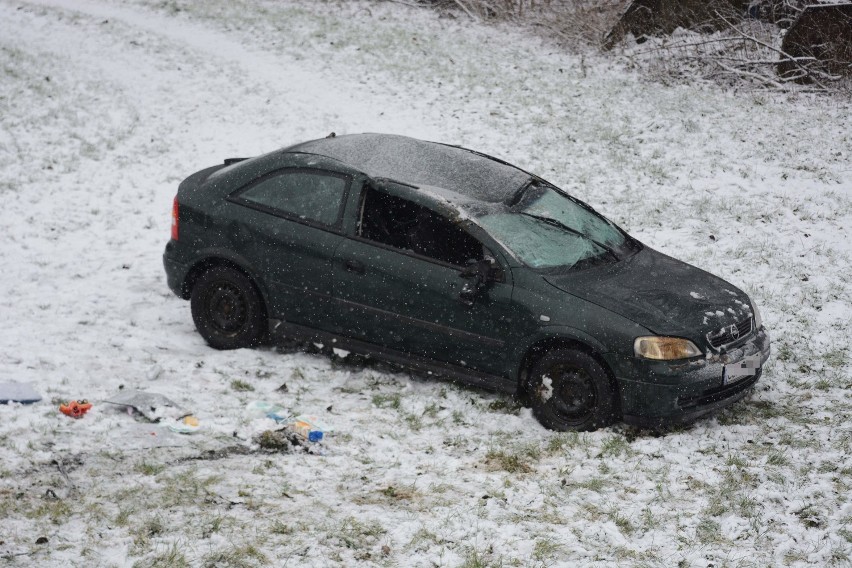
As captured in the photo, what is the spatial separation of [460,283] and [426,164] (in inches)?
46.9

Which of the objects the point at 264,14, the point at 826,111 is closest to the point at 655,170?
the point at 826,111

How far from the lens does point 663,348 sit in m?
5.61

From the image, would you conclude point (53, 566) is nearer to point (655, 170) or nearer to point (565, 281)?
point (565, 281)

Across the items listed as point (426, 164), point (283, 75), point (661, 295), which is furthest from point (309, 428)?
point (283, 75)

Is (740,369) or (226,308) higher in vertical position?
(740,369)

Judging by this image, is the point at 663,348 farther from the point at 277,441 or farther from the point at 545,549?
the point at 277,441

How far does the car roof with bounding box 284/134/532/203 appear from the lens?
6.52m

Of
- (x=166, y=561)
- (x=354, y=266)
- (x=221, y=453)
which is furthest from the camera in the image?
(x=354, y=266)

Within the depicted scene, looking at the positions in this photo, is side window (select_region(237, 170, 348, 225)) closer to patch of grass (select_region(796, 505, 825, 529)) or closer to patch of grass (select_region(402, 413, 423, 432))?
patch of grass (select_region(402, 413, 423, 432))

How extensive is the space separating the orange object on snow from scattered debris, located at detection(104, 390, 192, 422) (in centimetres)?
18

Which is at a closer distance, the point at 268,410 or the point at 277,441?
the point at 277,441

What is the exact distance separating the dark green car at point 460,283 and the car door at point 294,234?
0.04 feet

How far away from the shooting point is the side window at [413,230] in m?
6.18

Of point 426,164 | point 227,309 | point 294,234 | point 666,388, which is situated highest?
point 426,164
